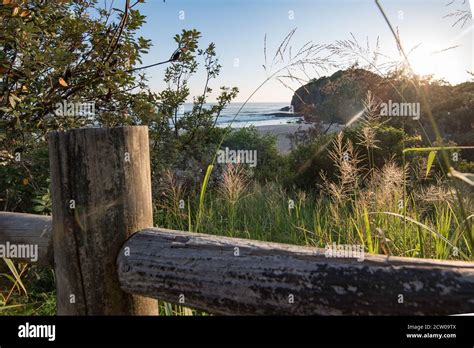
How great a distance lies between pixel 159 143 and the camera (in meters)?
4.20

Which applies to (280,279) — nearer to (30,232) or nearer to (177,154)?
(30,232)

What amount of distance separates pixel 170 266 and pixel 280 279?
358mm

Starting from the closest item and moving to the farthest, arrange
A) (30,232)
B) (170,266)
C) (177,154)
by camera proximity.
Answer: (170,266), (30,232), (177,154)

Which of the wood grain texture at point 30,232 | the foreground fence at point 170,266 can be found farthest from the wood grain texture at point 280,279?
the wood grain texture at point 30,232

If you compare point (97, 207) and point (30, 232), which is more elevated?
point (97, 207)

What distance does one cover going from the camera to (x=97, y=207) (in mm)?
1459

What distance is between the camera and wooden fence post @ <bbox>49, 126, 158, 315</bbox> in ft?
4.75

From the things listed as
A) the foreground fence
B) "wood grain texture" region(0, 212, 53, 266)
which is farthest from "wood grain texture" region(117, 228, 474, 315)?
"wood grain texture" region(0, 212, 53, 266)

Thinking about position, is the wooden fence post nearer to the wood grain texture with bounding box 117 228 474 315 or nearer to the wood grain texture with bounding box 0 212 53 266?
the wood grain texture with bounding box 117 228 474 315

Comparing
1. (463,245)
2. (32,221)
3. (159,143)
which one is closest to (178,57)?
(159,143)

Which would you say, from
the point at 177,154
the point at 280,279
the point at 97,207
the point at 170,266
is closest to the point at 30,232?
the point at 97,207

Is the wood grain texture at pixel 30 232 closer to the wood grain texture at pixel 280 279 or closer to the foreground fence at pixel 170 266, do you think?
the foreground fence at pixel 170 266
